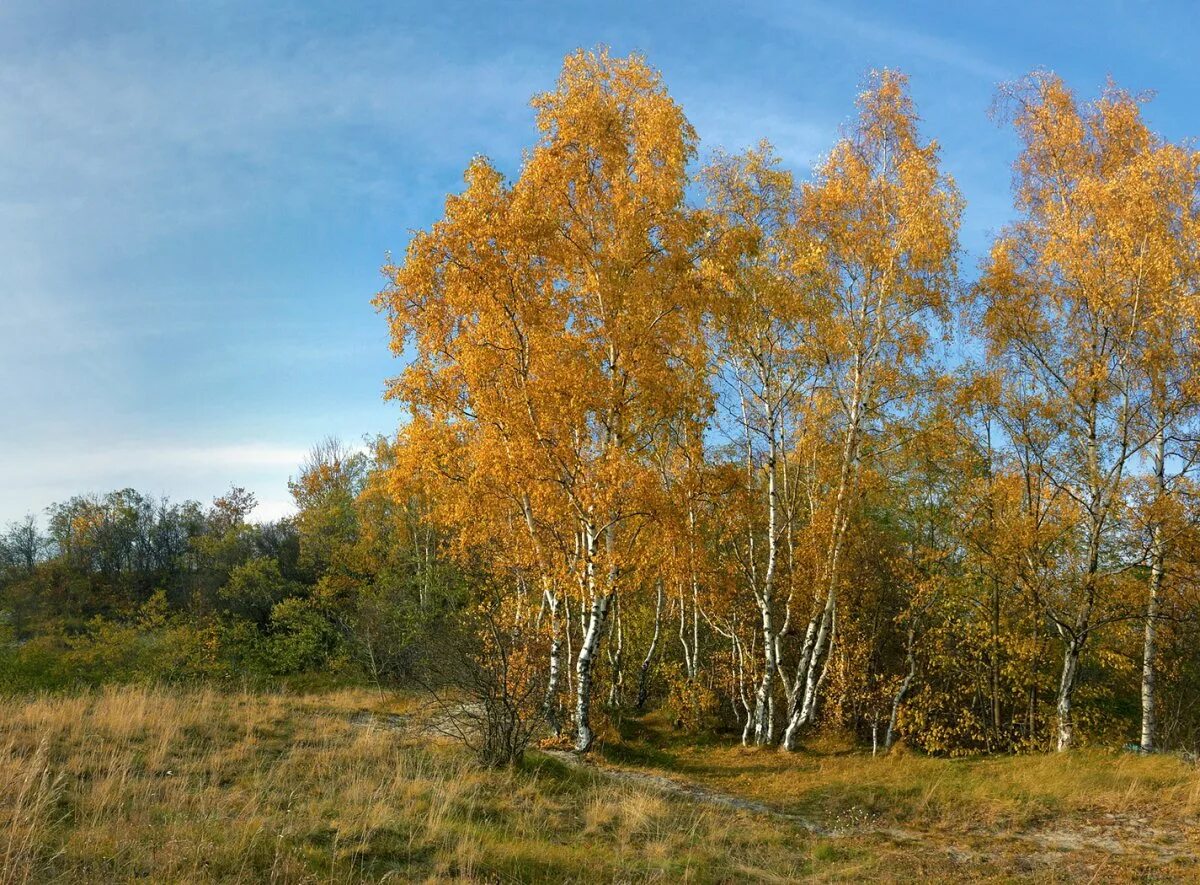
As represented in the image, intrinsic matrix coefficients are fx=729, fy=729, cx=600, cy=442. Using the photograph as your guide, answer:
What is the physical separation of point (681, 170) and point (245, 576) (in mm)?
23762

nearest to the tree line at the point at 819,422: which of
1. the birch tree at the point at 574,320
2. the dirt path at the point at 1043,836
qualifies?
the birch tree at the point at 574,320

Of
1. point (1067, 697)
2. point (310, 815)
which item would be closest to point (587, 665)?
point (310, 815)

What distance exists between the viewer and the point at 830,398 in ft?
55.0

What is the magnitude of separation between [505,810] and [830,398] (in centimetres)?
1198

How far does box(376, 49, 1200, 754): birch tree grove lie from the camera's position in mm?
12867

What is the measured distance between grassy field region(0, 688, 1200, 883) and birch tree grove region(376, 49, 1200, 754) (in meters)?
2.48

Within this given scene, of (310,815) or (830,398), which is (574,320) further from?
(310,815)

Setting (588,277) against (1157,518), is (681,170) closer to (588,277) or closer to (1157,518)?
(588,277)

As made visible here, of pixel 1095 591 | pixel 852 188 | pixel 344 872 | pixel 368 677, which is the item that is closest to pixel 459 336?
pixel 852 188

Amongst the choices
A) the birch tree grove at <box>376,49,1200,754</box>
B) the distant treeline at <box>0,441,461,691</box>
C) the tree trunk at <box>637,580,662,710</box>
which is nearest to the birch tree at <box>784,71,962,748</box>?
the birch tree grove at <box>376,49,1200,754</box>

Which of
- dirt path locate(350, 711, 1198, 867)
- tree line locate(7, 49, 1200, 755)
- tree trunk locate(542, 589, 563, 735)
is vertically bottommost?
dirt path locate(350, 711, 1198, 867)

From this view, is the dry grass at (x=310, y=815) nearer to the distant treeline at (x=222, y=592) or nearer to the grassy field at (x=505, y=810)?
the grassy field at (x=505, y=810)

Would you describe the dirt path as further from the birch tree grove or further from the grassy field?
the birch tree grove

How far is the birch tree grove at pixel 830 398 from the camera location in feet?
42.2
